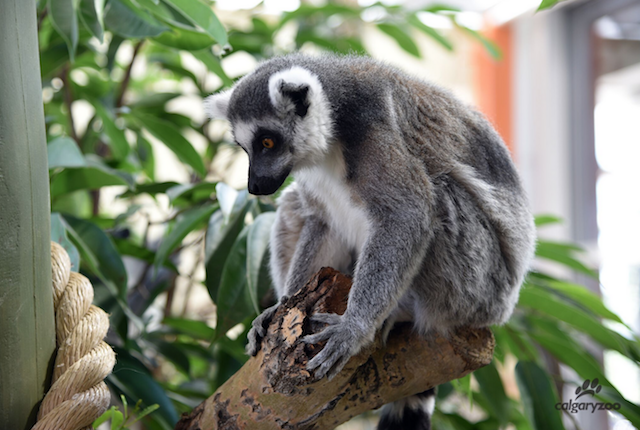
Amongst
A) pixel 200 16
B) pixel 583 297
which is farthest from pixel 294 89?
pixel 583 297

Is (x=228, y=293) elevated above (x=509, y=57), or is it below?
below

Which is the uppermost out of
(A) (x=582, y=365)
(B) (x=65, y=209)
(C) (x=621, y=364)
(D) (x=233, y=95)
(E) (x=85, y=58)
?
(E) (x=85, y=58)

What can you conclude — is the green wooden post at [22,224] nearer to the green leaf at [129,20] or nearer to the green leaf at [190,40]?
the green leaf at [129,20]

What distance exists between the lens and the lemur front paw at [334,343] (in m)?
0.93

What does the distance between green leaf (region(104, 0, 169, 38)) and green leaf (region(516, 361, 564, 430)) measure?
1194 millimetres

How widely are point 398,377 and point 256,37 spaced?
1.50m

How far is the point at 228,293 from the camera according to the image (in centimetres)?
120

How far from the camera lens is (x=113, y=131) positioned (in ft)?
5.38

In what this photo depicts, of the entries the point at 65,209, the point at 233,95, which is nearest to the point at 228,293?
the point at 233,95

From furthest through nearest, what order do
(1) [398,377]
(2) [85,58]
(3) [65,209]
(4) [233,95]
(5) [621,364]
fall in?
(5) [621,364] < (2) [85,58] < (3) [65,209] < (4) [233,95] < (1) [398,377]

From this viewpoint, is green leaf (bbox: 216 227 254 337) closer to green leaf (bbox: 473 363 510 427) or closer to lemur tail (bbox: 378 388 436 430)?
lemur tail (bbox: 378 388 436 430)

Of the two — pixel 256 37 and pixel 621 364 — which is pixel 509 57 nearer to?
pixel 621 364

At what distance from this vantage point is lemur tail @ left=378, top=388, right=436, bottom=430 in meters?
1.24

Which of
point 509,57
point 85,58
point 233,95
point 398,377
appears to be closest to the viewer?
point 398,377
